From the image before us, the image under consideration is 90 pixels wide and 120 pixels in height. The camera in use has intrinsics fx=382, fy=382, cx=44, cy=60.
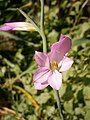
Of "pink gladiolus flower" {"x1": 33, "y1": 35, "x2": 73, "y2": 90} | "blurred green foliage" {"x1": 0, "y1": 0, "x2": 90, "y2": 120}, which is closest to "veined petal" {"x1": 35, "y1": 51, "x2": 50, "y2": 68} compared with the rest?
"pink gladiolus flower" {"x1": 33, "y1": 35, "x2": 73, "y2": 90}

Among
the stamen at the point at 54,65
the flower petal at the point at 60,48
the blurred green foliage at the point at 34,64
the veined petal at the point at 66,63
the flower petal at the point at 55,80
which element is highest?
the blurred green foliage at the point at 34,64

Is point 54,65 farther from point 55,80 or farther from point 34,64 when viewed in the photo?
point 34,64

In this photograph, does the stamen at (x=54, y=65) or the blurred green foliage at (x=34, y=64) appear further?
the blurred green foliage at (x=34, y=64)

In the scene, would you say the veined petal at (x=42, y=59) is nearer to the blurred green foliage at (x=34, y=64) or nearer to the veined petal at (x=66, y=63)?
the veined petal at (x=66, y=63)

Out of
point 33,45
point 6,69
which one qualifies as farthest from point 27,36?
point 6,69

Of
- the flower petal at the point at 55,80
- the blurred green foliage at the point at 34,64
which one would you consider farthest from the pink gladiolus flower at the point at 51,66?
the blurred green foliage at the point at 34,64

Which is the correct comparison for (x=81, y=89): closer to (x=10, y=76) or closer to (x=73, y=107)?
(x=73, y=107)

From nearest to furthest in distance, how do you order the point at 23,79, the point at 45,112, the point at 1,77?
the point at 45,112 → the point at 23,79 → the point at 1,77
